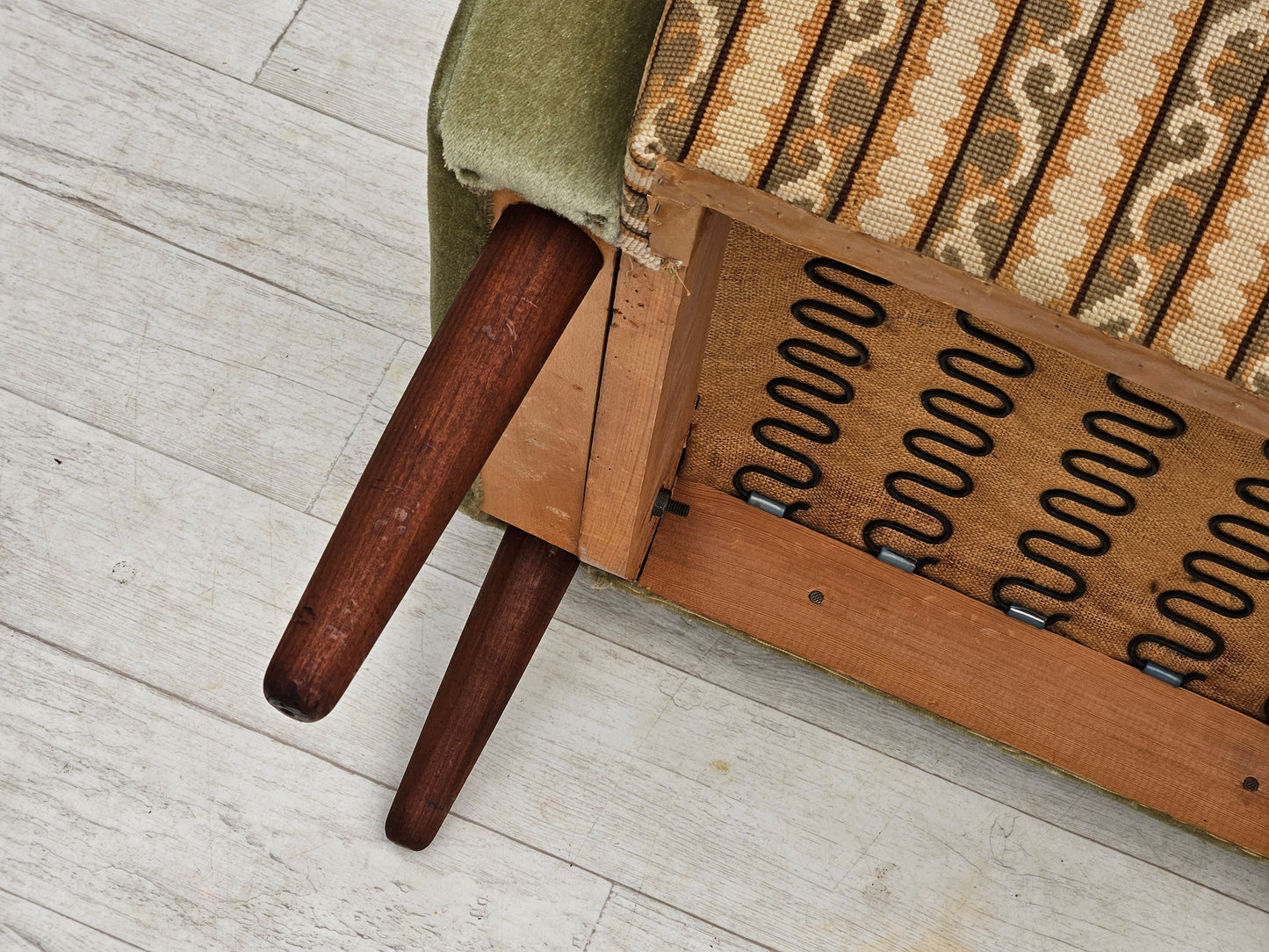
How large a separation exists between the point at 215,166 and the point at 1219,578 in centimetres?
84

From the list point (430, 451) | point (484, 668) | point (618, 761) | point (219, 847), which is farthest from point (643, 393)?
point (219, 847)

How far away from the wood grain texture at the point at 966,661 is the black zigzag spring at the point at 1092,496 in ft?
0.15

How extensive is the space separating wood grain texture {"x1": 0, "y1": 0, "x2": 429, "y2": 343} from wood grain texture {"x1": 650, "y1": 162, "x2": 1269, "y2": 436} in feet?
1.96

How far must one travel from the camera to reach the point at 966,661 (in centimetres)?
89

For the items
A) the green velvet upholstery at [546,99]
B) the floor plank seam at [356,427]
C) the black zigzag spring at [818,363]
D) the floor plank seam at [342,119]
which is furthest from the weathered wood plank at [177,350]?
the green velvet upholstery at [546,99]

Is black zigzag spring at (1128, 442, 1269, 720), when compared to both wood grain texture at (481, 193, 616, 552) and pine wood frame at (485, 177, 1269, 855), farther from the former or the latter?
wood grain texture at (481, 193, 616, 552)

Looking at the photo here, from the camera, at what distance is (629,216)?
0.53m

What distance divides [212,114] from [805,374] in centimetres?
65

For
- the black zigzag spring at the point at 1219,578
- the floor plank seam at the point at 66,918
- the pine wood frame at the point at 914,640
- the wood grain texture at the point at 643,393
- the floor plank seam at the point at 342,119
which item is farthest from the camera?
the floor plank seam at the point at 342,119

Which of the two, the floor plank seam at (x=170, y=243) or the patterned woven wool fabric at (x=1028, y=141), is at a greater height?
the patterned woven wool fabric at (x=1028, y=141)

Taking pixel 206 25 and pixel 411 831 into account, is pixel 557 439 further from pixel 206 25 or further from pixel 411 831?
pixel 206 25

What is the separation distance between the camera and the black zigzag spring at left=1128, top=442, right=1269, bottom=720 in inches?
27.5

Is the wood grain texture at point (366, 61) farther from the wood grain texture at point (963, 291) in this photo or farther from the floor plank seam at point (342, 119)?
the wood grain texture at point (963, 291)

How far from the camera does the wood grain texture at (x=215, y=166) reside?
1090mm
